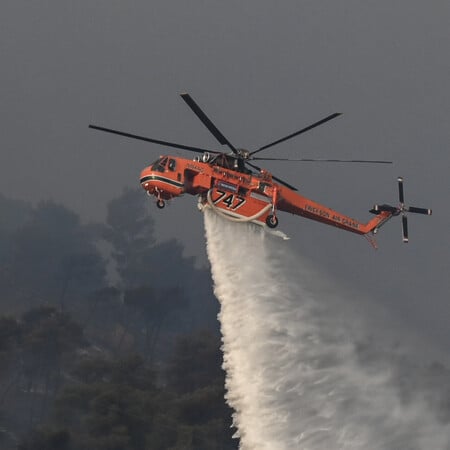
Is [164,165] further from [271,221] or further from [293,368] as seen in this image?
[293,368]

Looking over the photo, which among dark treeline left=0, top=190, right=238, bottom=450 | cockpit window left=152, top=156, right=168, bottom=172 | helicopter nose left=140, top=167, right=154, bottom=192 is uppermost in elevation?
dark treeline left=0, top=190, right=238, bottom=450

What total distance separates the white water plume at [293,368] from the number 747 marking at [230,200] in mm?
1108

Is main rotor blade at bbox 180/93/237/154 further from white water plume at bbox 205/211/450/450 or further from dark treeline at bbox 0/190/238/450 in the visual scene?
dark treeline at bbox 0/190/238/450

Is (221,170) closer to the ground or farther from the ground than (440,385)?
farther from the ground

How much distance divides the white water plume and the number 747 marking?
111 cm

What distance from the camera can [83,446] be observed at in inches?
3602

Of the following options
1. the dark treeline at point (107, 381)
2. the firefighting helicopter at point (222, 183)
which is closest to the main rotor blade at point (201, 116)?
the firefighting helicopter at point (222, 183)

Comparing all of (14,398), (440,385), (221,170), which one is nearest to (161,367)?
(14,398)

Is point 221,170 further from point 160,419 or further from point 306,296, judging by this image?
point 160,419

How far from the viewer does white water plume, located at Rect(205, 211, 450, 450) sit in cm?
4684

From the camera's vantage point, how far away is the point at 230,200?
46.7m

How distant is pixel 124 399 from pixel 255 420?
4793 cm

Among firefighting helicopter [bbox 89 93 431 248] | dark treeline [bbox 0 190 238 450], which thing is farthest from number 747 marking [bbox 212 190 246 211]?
dark treeline [bbox 0 190 238 450]

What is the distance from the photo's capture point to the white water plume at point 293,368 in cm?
4684
